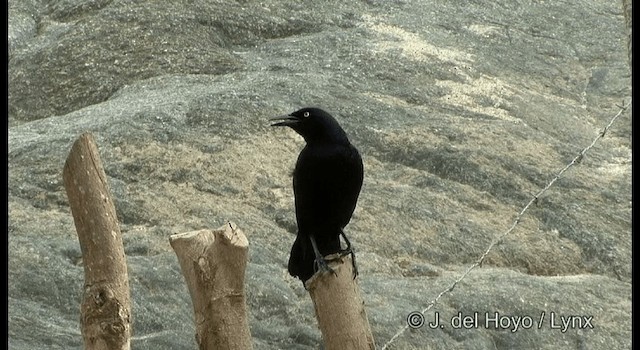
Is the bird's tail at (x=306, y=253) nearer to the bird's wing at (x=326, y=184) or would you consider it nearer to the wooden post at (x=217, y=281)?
the bird's wing at (x=326, y=184)

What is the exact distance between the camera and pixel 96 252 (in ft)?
15.4

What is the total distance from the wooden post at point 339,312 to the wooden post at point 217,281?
0.27 meters

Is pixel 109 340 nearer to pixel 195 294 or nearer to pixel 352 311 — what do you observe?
pixel 195 294

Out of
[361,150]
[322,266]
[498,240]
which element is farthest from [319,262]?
[361,150]

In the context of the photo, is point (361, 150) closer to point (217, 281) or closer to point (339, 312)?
point (339, 312)

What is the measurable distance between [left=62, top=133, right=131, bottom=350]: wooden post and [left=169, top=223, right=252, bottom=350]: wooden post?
252 mm

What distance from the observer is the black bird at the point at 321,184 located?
5.24m

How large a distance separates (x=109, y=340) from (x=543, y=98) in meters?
5.93

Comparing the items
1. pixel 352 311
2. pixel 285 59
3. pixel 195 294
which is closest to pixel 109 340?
pixel 195 294

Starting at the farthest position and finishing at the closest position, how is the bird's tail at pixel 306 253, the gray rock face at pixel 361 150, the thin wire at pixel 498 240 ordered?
the gray rock face at pixel 361 150 → the thin wire at pixel 498 240 → the bird's tail at pixel 306 253

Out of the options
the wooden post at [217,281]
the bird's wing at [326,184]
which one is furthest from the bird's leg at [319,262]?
the wooden post at [217,281]

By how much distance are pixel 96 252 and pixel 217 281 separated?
419mm

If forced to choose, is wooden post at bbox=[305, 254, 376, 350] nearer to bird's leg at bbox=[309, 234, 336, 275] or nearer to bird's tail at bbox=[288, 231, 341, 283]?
bird's leg at bbox=[309, 234, 336, 275]

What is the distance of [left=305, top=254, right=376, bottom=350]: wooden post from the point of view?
4.88 meters
